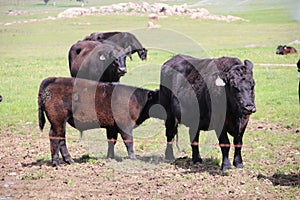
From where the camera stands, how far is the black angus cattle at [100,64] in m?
12.7

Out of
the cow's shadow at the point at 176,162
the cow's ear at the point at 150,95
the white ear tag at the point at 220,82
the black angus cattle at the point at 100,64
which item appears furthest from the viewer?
the black angus cattle at the point at 100,64

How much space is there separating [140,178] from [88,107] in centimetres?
180

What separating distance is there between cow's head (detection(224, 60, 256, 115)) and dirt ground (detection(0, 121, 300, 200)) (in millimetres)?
1171

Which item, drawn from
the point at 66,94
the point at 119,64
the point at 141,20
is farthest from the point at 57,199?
the point at 141,20

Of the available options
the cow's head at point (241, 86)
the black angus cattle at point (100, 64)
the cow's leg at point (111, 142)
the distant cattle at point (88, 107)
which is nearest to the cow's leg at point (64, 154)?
the distant cattle at point (88, 107)

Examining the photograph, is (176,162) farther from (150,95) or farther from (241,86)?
(241,86)

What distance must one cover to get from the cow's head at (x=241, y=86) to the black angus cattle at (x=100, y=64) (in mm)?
4824

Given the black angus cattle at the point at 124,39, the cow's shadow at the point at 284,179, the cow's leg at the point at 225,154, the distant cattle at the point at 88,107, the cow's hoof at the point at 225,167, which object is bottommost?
the cow's shadow at the point at 284,179

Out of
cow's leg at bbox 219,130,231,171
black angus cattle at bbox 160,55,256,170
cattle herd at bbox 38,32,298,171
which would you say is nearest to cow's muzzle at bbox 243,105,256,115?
black angus cattle at bbox 160,55,256,170

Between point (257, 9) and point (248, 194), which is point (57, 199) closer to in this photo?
point (248, 194)

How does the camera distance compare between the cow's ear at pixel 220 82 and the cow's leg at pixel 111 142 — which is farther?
the cow's leg at pixel 111 142

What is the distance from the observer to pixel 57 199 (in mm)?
7453

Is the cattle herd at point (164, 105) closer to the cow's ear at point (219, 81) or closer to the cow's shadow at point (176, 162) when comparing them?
the cow's ear at point (219, 81)

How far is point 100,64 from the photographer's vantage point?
42.7ft
